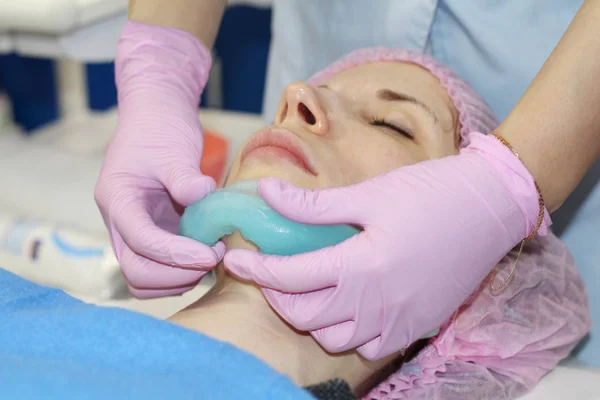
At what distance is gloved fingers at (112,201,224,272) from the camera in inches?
40.9

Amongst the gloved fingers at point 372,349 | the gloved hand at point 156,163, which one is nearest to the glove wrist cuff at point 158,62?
the gloved hand at point 156,163

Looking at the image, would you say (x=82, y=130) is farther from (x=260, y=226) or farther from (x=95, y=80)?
(x=260, y=226)

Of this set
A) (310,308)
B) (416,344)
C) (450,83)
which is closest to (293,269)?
(310,308)

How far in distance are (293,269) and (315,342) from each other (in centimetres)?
19

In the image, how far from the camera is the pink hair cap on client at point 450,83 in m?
1.27

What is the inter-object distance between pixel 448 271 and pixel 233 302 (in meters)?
0.34

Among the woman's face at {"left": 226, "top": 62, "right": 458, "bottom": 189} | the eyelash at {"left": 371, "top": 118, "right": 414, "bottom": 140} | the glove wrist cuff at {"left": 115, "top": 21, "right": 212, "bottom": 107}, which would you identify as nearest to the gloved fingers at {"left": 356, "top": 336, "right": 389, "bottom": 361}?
the woman's face at {"left": 226, "top": 62, "right": 458, "bottom": 189}

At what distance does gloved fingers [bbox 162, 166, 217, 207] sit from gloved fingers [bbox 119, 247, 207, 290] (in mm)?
116

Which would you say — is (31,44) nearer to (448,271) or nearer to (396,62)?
(396,62)

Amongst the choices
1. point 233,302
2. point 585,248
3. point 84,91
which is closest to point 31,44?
point 84,91

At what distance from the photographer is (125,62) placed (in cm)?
134

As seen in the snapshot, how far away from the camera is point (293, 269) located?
941mm

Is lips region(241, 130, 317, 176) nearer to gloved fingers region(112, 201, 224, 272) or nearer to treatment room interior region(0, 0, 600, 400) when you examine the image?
gloved fingers region(112, 201, 224, 272)

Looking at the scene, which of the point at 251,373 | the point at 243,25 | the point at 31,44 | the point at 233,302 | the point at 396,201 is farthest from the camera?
the point at 243,25
